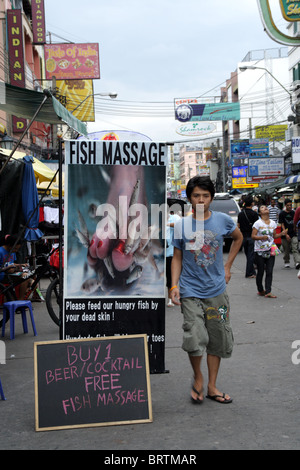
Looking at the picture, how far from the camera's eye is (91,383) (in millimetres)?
4551

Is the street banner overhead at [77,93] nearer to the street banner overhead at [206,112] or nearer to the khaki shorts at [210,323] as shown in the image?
the street banner overhead at [206,112]

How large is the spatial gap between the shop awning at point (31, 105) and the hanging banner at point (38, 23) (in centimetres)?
2437

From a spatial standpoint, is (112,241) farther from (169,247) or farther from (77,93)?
(77,93)

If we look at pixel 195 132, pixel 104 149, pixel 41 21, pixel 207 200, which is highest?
pixel 41 21

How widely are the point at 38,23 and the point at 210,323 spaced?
2869cm

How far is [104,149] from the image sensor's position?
525 centimetres

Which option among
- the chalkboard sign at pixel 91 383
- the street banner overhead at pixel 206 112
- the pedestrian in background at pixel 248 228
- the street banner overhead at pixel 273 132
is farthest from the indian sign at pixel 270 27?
the street banner overhead at pixel 273 132

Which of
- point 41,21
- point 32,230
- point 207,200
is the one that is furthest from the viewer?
point 41,21

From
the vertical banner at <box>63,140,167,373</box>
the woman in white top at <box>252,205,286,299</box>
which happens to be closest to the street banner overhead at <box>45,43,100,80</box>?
the woman in white top at <box>252,205,286,299</box>

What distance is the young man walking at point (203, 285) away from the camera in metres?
4.90

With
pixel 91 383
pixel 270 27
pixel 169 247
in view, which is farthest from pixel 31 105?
pixel 270 27
